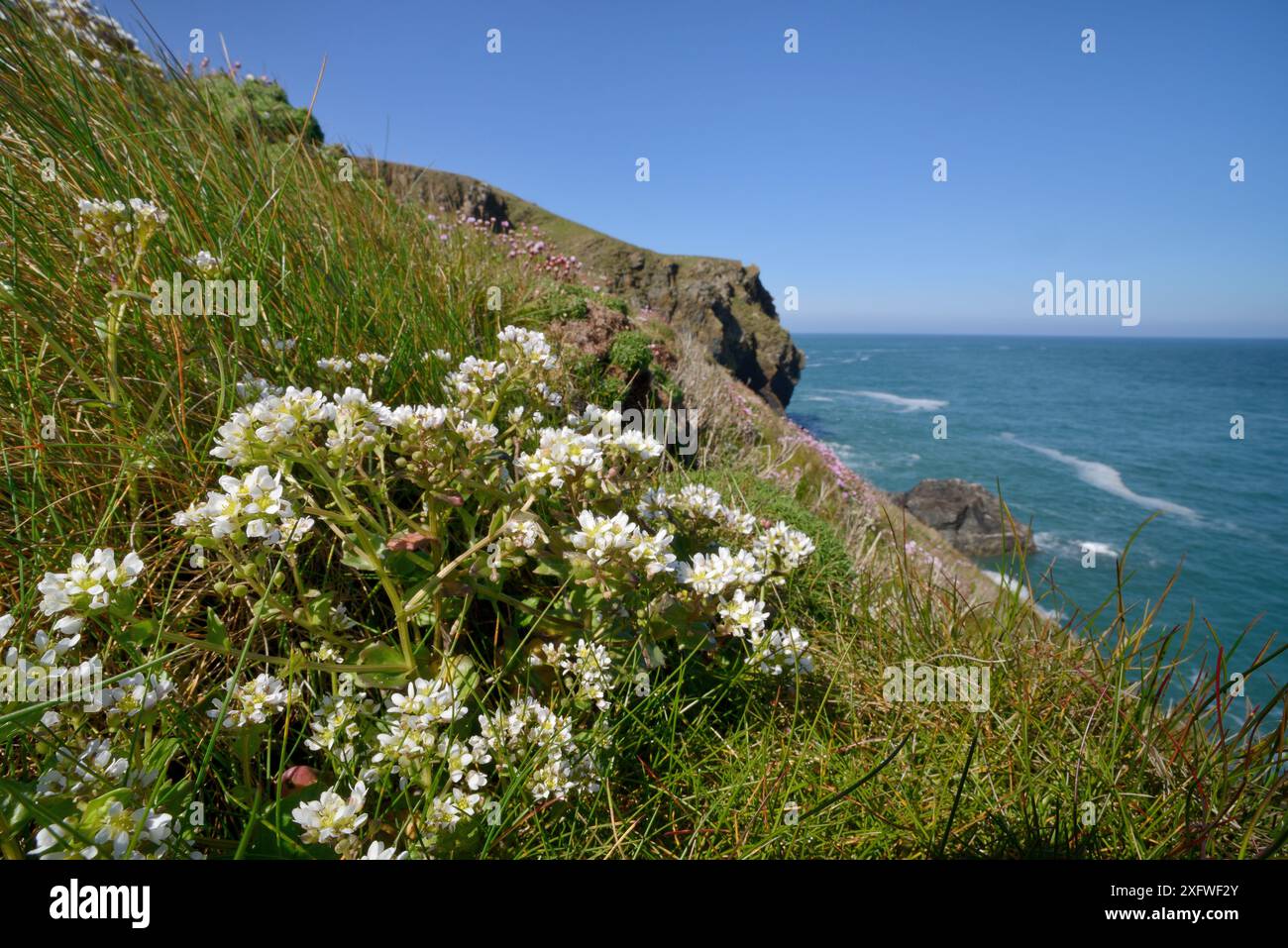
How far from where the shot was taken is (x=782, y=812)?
1.75 metres

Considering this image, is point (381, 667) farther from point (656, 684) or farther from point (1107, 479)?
point (1107, 479)

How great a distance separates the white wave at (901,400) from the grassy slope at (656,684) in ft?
230

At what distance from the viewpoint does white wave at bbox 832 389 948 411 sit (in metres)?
67.6

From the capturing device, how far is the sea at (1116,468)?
69.5 feet

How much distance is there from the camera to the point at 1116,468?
44625 millimetres

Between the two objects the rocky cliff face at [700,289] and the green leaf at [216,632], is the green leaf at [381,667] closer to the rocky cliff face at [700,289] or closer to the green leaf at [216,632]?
the green leaf at [216,632]

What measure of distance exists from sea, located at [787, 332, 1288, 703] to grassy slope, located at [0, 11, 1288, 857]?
46 cm

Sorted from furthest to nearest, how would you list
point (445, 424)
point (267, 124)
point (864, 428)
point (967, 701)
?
point (864, 428)
point (267, 124)
point (967, 701)
point (445, 424)

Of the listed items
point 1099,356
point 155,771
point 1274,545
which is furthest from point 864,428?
point 1099,356

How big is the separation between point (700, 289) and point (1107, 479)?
3303 centimetres

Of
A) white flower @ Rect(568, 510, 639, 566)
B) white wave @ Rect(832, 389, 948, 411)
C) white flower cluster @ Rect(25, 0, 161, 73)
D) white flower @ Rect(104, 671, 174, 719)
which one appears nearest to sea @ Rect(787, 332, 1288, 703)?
white wave @ Rect(832, 389, 948, 411)

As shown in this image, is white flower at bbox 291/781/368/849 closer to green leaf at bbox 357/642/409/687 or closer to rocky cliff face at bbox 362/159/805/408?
green leaf at bbox 357/642/409/687
